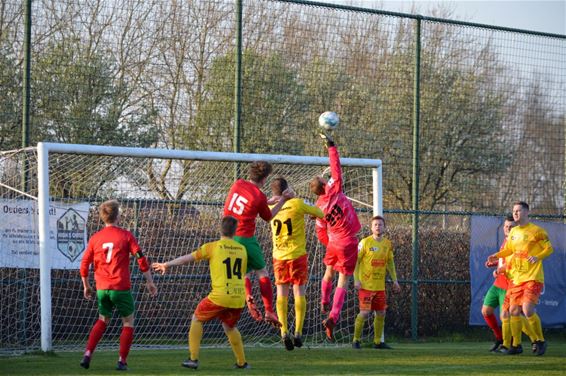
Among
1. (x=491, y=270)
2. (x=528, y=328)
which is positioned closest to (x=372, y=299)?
(x=528, y=328)

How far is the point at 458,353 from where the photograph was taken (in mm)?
13758

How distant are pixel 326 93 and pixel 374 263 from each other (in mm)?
3433

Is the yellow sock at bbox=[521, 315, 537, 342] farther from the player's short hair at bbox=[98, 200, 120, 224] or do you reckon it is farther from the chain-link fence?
the player's short hair at bbox=[98, 200, 120, 224]

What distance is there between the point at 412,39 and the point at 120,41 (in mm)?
5613

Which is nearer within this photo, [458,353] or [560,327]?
[458,353]

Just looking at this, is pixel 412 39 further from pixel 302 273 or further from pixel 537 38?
pixel 302 273

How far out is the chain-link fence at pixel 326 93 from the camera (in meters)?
14.0

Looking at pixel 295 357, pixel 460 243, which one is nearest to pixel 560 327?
pixel 460 243

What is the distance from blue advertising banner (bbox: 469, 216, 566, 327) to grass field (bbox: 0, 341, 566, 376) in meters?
2.68

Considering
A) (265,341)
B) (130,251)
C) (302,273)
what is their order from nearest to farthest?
(130,251) → (302,273) → (265,341)

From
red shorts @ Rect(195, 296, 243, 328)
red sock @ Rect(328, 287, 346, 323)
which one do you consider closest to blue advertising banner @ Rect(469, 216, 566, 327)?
red sock @ Rect(328, 287, 346, 323)

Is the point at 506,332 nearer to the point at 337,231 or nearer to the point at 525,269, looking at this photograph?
the point at 525,269

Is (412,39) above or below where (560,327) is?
above

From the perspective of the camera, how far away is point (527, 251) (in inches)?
→ 531
